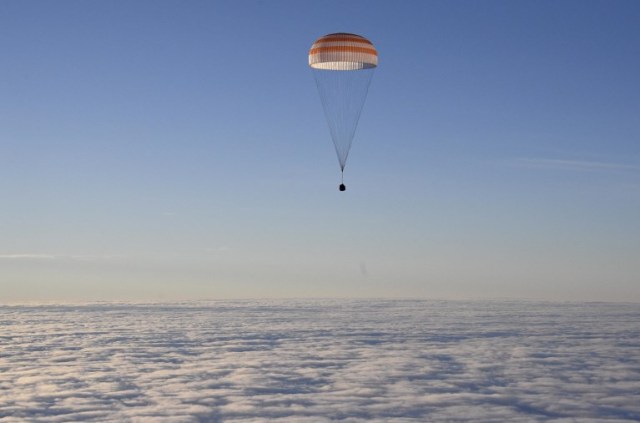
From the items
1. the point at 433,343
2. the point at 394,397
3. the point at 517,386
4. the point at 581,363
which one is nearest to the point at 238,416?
the point at 394,397

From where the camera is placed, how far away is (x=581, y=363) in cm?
6209

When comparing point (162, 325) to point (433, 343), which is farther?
point (162, 325)

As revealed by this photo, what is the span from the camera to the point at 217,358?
6638cm

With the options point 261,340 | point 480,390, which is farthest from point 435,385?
point 261,340

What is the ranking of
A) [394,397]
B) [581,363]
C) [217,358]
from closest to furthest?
[394,397] → [581,363] → [217,358]

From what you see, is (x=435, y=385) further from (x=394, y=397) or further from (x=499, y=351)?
(x=499, y=351)

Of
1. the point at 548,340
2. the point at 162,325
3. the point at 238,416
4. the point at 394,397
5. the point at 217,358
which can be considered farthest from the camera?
the point at 162,325

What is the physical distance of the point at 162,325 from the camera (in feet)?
378

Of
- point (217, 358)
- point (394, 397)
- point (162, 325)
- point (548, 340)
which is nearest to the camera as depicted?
point (394, 397)

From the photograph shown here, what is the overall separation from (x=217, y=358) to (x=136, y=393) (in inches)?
787

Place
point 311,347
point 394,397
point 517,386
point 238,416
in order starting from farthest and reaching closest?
point 311,347 < point 517,386 < point 394,397 < point 238,416

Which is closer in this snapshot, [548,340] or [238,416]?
[238,416]

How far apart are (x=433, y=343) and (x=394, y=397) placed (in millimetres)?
36872

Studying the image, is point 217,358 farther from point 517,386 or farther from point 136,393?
point 517,386
